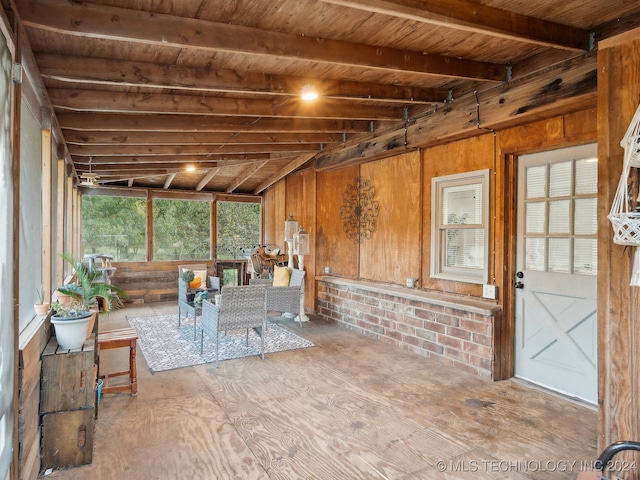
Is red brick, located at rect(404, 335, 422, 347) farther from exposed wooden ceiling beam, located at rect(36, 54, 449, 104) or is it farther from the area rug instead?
exposed wooden ceiling beam, located at rect(36, 54, 449, 104)

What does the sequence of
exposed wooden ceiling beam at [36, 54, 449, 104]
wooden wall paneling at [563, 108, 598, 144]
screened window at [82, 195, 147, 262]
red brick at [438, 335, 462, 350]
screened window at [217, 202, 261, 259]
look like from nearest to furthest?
exposed wooden ceiling beam at [36, 54, 449, 104]
wooden wall paneling at [563, 108, 598, 144]
red brick at [438, 335, 462, 350]
screened window at [82, 195, 147, 262]
screened window at [217, 202, 261, 259]

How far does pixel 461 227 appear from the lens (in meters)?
4.23

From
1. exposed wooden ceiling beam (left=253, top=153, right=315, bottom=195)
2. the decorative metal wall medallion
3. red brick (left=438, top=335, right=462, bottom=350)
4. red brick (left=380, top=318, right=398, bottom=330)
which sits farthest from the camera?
exposed wooden ceiling beam (left=253, top=153, right=315, bottom=195)

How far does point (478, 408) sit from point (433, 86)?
10.1ft

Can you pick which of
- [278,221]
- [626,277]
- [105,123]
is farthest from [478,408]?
[278,221]

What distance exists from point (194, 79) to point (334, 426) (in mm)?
2877

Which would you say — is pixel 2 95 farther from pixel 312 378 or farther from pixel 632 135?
pixel 312 378

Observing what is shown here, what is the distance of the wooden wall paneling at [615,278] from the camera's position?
178cm

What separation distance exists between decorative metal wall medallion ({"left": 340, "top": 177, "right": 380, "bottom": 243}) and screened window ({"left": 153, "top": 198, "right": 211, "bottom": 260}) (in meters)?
3.84

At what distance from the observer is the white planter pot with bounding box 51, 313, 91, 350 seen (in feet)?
8.13

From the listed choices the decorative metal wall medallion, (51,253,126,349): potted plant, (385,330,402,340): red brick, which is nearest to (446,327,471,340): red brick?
(385,330,402,340): red brick

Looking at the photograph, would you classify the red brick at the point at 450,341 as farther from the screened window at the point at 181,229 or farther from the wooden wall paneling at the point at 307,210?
the screened window at the point at 181,229

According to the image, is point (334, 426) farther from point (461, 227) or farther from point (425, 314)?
point (461, 227)

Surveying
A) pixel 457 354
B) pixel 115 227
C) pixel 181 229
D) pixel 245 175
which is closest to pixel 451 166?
pixel 457 354
